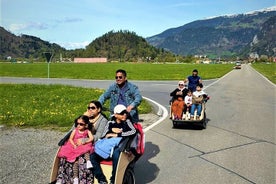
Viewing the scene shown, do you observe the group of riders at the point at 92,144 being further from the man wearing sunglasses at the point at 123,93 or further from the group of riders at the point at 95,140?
the man wearing sunglasses at the point at 123,93

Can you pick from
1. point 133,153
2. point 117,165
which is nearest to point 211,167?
point 133,153

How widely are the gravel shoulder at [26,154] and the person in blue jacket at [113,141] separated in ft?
3.94

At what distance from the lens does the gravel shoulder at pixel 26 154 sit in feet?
19.0

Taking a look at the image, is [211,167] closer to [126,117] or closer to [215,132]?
[126,117]

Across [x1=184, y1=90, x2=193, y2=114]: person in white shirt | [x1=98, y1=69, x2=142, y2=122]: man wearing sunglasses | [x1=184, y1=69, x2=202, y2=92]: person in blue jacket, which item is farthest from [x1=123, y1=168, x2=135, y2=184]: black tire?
[x1=184, y1=69, x2=202, y2=92]: person in blue jacket

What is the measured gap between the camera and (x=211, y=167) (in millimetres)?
6566

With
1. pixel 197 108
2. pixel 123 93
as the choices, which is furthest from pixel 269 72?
pixel 123 93

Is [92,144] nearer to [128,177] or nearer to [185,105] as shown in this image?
[128,177]

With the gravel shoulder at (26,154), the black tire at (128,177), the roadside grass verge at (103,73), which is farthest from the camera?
the roadside grass verge at (103,73)

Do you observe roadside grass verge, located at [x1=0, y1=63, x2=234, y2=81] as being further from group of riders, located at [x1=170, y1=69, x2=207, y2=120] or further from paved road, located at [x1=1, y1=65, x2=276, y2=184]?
paved road, located at [x1=1, y1=65, x2=276, y2=184]

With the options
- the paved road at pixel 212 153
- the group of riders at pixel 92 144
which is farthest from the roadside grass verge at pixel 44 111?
the group of riders at pixel 92 144

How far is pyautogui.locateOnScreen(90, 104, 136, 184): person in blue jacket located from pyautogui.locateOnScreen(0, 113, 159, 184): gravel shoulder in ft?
3.94

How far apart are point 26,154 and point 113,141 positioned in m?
2.89

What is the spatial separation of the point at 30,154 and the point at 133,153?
282 cm
